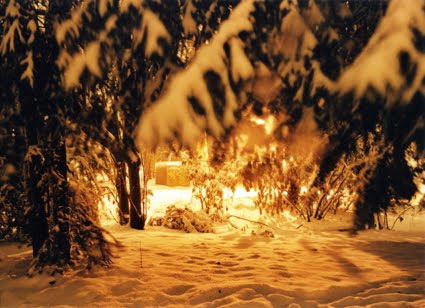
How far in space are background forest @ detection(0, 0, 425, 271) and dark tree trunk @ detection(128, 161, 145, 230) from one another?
267 cm

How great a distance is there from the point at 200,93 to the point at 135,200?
582 cm

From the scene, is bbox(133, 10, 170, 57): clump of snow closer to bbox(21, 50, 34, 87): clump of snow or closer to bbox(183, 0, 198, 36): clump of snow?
bbox(183, 0, 198, 36): clump of snow

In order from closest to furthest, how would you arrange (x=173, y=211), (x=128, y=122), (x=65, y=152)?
(x=128, y=122) → (x=65, y=152) → (x=173, y=211)

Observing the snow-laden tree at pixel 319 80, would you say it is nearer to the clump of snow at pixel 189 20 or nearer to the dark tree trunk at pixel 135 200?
the clump of snow at pixel 189 20

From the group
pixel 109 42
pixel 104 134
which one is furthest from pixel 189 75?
pixel 104 134

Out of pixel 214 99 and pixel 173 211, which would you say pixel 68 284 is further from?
pixel 173 211

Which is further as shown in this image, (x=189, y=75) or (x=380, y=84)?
(x=189, y=75)

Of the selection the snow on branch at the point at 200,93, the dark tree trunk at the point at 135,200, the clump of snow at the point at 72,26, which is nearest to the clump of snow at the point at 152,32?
the snow on branch at the point at 200,93

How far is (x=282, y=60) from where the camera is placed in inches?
119

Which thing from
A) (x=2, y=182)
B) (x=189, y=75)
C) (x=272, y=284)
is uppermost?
(x=189, y=75)

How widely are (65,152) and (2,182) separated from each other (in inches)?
30.5

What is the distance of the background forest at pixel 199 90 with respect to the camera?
2.47 meters

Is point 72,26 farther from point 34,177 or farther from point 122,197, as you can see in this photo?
point 122,197

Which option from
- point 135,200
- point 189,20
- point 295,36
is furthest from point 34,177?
point 135,200
